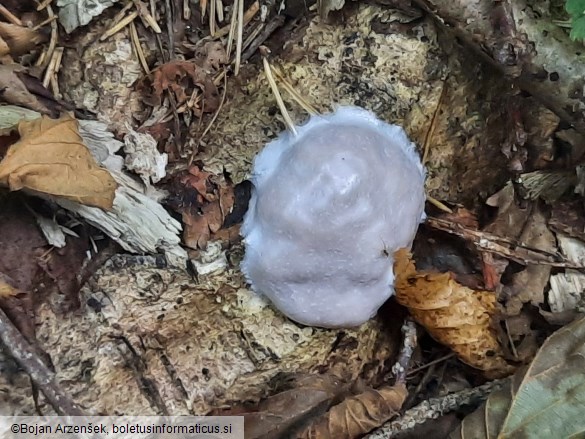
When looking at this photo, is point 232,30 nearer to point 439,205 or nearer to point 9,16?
point 9,16

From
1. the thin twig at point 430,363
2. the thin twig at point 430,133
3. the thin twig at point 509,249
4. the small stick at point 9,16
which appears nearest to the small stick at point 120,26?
the small stick at point 9,16

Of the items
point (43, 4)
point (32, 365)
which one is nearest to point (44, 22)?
point (43, 4)

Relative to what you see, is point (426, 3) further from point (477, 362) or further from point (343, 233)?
point (477, 362)

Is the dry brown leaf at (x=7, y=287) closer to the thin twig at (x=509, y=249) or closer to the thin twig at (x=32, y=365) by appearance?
the thin twig at (x=32, y=365)

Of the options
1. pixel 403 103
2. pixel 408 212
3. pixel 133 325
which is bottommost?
pixel 133 325

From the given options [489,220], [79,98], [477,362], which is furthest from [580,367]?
[79,98]

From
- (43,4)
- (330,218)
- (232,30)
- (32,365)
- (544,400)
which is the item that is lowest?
(544,400)

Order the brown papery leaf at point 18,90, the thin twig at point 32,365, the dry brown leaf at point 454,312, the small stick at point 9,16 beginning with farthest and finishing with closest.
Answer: the dry brown leaf at point 454,312 → the small stick at point 9,16 → the brown papery leaf at point 18,90 → the thin twig at point 32,365
